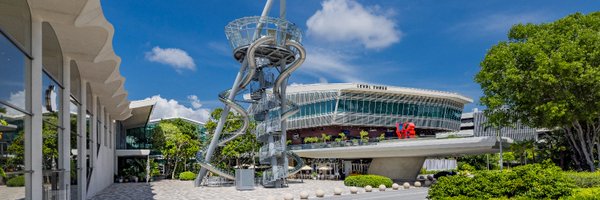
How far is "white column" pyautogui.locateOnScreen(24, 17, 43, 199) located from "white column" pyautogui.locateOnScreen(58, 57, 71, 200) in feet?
16.6

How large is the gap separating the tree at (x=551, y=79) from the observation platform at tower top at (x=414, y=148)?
3.30 meters

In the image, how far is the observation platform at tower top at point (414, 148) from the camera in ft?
117

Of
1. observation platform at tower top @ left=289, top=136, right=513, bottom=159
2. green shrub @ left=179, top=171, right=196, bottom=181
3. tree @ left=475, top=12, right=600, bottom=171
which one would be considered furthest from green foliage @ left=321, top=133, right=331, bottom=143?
tree @ left=475, top=12, right=600, bottom=171

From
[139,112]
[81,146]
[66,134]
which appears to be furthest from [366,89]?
[66,134]

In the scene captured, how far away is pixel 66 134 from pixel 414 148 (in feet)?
88.7

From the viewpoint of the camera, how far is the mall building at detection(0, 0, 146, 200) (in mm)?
11672

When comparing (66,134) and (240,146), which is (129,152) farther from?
(66,134)

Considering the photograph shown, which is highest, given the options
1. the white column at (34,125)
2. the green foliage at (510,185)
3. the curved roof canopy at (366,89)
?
the curved roof canopy at (366,89)

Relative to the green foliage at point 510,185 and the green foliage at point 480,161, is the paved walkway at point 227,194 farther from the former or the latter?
the green foliage at point 480,161

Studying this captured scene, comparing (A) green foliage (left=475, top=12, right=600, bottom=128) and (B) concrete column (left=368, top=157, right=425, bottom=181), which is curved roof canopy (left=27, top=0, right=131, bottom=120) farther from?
(B) concrete column (left=368, top=157, right=425, bottom=181)

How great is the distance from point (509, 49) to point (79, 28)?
24.3 metres

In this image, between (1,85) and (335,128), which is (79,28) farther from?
(335,128)

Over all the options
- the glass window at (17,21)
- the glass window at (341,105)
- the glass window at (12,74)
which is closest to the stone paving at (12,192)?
the glass window at (12,74)

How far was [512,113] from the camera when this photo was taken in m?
32.6
